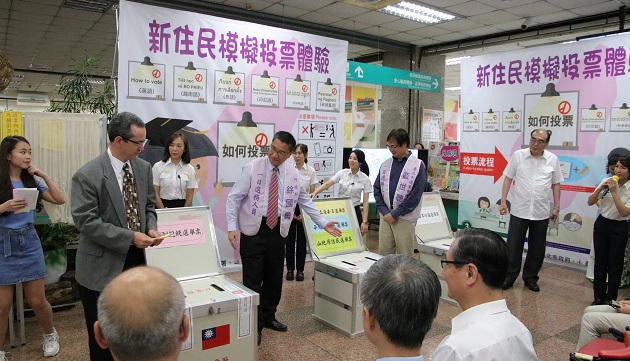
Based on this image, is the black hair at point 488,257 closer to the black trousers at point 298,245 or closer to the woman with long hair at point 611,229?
the woman with long hair at point 611,229

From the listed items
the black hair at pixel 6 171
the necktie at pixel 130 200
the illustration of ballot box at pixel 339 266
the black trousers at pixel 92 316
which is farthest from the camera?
the illustration of ballot box at pixel 339 266

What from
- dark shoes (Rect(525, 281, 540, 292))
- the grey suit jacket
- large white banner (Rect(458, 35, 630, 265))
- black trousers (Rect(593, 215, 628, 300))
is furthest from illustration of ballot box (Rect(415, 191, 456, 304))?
the grey suit jacket

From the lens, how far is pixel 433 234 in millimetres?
4480

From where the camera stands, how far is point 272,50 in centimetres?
523

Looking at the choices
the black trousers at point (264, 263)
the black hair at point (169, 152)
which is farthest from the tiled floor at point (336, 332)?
the black hair at point (169, 152)

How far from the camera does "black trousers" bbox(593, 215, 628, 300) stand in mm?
4098

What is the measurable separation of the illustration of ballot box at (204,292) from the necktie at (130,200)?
511 mm

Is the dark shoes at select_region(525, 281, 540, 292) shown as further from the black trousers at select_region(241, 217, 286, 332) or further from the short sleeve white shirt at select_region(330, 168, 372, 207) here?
the black trousers at select_region(241, 217, 286, 332)

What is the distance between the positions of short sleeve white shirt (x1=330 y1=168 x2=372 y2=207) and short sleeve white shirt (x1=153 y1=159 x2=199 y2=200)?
1.77m

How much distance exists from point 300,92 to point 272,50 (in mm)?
606

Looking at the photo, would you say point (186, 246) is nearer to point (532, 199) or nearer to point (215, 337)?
point (215, 337)

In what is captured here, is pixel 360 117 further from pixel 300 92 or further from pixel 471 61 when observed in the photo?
pixel 300 92

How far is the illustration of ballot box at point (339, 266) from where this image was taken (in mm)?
3359

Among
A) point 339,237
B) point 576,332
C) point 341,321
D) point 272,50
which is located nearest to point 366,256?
point 339,237
